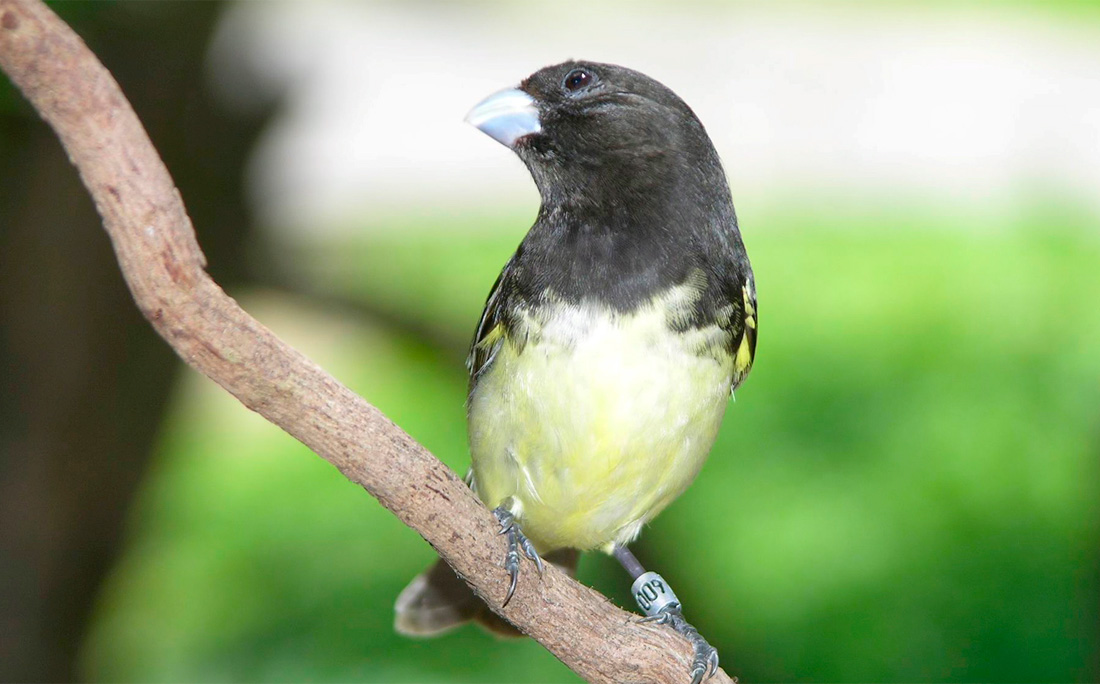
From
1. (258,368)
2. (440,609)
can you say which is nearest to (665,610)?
(440,609)

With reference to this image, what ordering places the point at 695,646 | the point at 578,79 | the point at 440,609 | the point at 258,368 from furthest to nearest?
1. the point at 440,609
2. the point at 578,79
3. the point at 695,646
4. the point at 258,368

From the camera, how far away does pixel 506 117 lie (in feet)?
10.2

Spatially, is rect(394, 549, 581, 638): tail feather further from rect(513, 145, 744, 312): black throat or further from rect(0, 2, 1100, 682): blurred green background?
rect(0, 2, 1100, 682): blurred green background

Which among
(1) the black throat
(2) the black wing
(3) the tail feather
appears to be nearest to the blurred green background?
(3) the tail feather

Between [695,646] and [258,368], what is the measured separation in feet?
4.58

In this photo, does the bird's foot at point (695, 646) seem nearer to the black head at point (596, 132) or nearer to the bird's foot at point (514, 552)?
the bird's foot at point (514, 552)

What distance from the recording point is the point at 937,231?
9273 millimetres

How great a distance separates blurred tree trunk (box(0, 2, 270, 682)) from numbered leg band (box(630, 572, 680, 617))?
245cm

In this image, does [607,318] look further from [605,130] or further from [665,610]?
[665,610]

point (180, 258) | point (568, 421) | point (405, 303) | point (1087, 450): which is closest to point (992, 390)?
point (1087, 450)

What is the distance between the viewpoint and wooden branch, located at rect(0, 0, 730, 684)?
1890mm

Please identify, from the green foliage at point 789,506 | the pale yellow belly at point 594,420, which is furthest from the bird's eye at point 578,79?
the green foliage at point 789,506

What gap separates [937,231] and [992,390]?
2.26m

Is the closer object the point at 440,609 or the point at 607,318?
the point at 607,318
